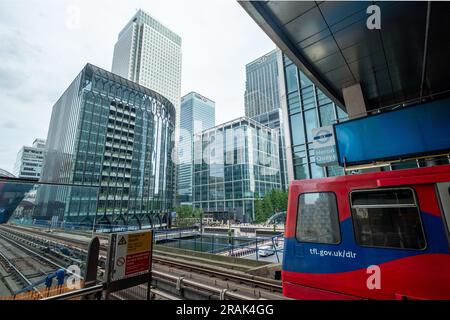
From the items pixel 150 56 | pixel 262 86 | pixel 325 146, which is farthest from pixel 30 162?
pixel 262 86

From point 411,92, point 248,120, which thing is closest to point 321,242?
point 411,92

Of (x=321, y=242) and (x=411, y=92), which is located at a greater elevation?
(x=411, y=92)

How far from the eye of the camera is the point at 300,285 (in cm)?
413

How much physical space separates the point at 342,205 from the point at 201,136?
8325cm

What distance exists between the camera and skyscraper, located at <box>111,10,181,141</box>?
122688 millimetres

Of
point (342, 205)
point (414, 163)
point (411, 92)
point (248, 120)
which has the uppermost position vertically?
point (248, 120)

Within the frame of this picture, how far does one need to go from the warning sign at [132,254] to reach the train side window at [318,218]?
133 inches

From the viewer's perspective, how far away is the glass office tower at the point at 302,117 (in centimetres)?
1625

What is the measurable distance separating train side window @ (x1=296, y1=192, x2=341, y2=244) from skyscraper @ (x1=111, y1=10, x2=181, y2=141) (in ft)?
436

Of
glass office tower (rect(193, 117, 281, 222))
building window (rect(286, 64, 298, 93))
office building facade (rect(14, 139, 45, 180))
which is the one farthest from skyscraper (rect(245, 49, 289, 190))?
building window (rect(286, 64, 298, 93))
